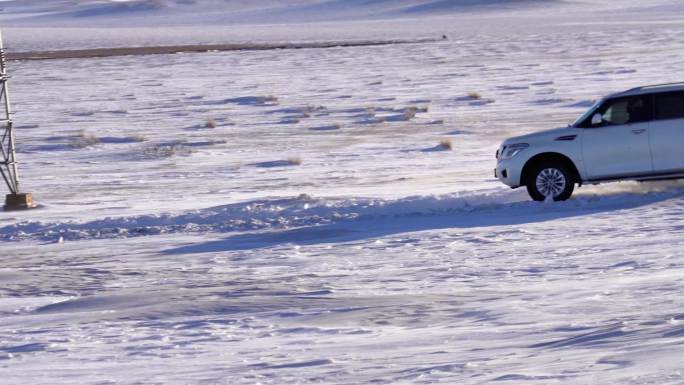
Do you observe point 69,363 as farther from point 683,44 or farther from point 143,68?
point 683,44

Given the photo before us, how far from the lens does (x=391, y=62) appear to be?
6028 cm

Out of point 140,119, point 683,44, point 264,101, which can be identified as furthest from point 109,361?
point 683,44

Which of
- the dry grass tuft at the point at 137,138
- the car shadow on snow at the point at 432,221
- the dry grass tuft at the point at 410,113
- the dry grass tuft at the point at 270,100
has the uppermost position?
the dry grass tuft at the point at 270,100

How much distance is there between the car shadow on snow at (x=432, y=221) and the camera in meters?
14.6

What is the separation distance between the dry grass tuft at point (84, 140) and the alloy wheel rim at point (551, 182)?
14244 millimetres

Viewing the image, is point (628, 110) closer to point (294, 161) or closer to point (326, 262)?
point (326, 262)

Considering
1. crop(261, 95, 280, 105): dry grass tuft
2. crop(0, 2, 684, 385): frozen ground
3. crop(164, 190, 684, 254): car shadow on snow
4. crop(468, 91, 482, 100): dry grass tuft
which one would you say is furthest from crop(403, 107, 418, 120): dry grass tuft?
crop(164, 190, 684, 254): car shadow on snow

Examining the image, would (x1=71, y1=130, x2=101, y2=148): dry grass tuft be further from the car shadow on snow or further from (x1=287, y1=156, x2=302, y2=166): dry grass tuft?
the car shadow on snow

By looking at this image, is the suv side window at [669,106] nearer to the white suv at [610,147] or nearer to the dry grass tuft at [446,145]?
the white suv at [610,147]

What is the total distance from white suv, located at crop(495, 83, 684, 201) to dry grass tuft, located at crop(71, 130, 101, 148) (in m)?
14.2

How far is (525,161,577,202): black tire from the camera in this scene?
1667 centimetres

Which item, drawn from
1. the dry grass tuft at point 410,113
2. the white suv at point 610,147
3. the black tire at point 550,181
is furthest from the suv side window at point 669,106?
the dry grass tuft at point 410,113

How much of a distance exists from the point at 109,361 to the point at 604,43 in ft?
207

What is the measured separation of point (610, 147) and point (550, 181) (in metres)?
0.87
